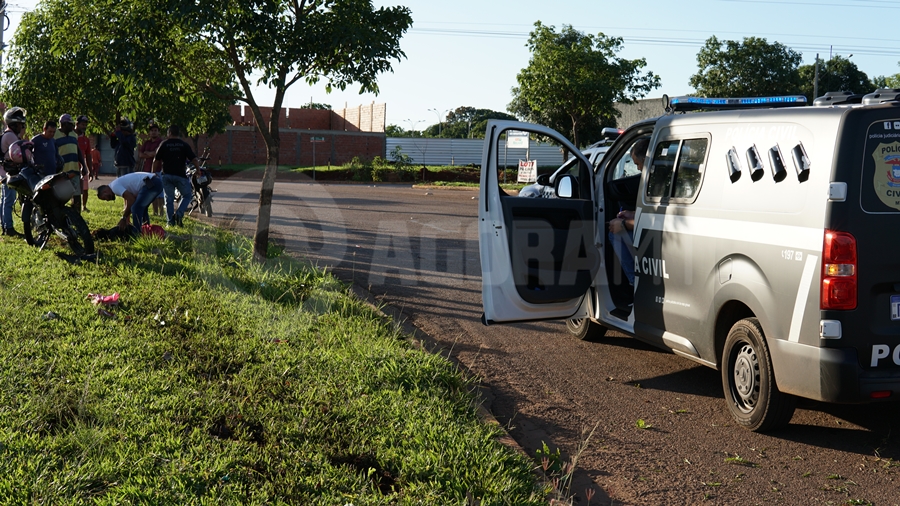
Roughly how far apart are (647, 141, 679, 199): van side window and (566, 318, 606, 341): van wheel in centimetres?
152

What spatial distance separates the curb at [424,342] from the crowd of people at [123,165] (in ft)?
11.8

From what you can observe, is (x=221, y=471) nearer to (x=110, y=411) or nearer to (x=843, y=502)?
(x=110, y=411)

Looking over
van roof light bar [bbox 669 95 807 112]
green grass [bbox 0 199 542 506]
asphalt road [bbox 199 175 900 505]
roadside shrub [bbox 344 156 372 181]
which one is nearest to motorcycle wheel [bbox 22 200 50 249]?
green grass [bbox 0 199 542 506]

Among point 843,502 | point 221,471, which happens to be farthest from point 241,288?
point 843,502

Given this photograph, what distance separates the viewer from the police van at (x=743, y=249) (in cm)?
461

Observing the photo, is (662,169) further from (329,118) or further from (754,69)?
(329,118)

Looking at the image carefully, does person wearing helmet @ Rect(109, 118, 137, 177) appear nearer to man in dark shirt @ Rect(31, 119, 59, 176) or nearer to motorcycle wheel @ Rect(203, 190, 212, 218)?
motorcycle wheel @ Rect(203, 190, 212, 218)

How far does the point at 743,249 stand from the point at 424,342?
119 inches

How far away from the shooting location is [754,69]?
192 feet

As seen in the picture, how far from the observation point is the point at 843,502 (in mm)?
4195

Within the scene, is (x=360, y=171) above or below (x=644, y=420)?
above

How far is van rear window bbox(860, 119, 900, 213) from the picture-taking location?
461cm

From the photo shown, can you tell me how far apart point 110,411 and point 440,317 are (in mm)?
4175

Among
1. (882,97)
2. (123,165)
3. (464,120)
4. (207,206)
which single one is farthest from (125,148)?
(464,120)
